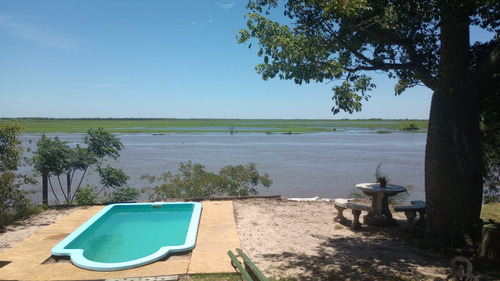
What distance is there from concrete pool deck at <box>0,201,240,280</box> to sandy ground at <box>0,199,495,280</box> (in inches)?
14.0

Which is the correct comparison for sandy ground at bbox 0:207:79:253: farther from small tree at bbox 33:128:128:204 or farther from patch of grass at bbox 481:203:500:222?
patch of grass at bbox 481:203:500:222

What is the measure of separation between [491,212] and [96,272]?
878cm

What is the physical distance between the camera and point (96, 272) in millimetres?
5547

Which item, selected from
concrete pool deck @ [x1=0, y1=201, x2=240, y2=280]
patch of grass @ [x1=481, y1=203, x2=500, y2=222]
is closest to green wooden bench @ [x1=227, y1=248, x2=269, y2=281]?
concrete pool deck @ [x1=0, y1=201, x2=240, y2=280]

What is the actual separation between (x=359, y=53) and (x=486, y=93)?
7.54 ft

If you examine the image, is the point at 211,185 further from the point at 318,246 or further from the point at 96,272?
the point at 96,272

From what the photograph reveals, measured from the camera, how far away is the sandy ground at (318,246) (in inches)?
214

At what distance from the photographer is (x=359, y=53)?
7.09 m

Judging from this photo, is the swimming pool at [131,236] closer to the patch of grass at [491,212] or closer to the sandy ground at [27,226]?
the sandy ground at [27,226]

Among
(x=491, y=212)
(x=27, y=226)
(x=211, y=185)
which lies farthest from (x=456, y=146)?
(x=27, y=226)

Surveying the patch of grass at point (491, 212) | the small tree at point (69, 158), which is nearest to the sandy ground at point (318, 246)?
the patch of grass at point (491, 212)

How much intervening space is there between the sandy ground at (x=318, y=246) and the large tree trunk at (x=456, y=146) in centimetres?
65

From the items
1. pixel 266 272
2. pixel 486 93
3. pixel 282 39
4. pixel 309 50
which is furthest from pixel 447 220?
pixel 282 39

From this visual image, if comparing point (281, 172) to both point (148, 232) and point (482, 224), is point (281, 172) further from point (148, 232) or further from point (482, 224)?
point (482, 224)
